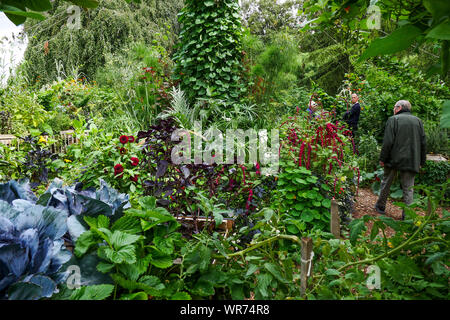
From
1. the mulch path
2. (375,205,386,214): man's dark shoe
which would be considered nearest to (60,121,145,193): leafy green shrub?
the mulch path

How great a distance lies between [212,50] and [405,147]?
305 cm

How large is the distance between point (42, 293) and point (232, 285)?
39cm

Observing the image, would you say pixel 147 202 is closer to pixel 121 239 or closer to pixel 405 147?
pixel 121 239

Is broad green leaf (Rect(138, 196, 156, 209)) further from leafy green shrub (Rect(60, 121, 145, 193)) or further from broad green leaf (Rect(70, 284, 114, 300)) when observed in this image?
leafy green shrub (Rect(60, 121, 145, 193))

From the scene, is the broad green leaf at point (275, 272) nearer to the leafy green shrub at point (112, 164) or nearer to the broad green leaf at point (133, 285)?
the broad green leaf at point (133, 285)

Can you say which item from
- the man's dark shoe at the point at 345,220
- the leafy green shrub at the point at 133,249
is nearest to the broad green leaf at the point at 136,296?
the leafy green shrub at the point at 133,249

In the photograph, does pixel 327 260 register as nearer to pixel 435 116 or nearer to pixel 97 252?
pixel 97 252

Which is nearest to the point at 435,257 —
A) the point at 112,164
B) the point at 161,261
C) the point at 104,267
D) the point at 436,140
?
the point at 161,261

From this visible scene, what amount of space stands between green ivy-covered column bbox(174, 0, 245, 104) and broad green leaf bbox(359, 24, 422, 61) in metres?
3.81

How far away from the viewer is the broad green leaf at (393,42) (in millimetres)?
429

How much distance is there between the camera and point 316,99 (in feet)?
19.2

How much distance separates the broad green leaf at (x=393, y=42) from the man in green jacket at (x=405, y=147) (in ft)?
13.2

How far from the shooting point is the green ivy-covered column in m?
4.28

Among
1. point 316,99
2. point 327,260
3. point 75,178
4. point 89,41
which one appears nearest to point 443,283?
point 327,260
